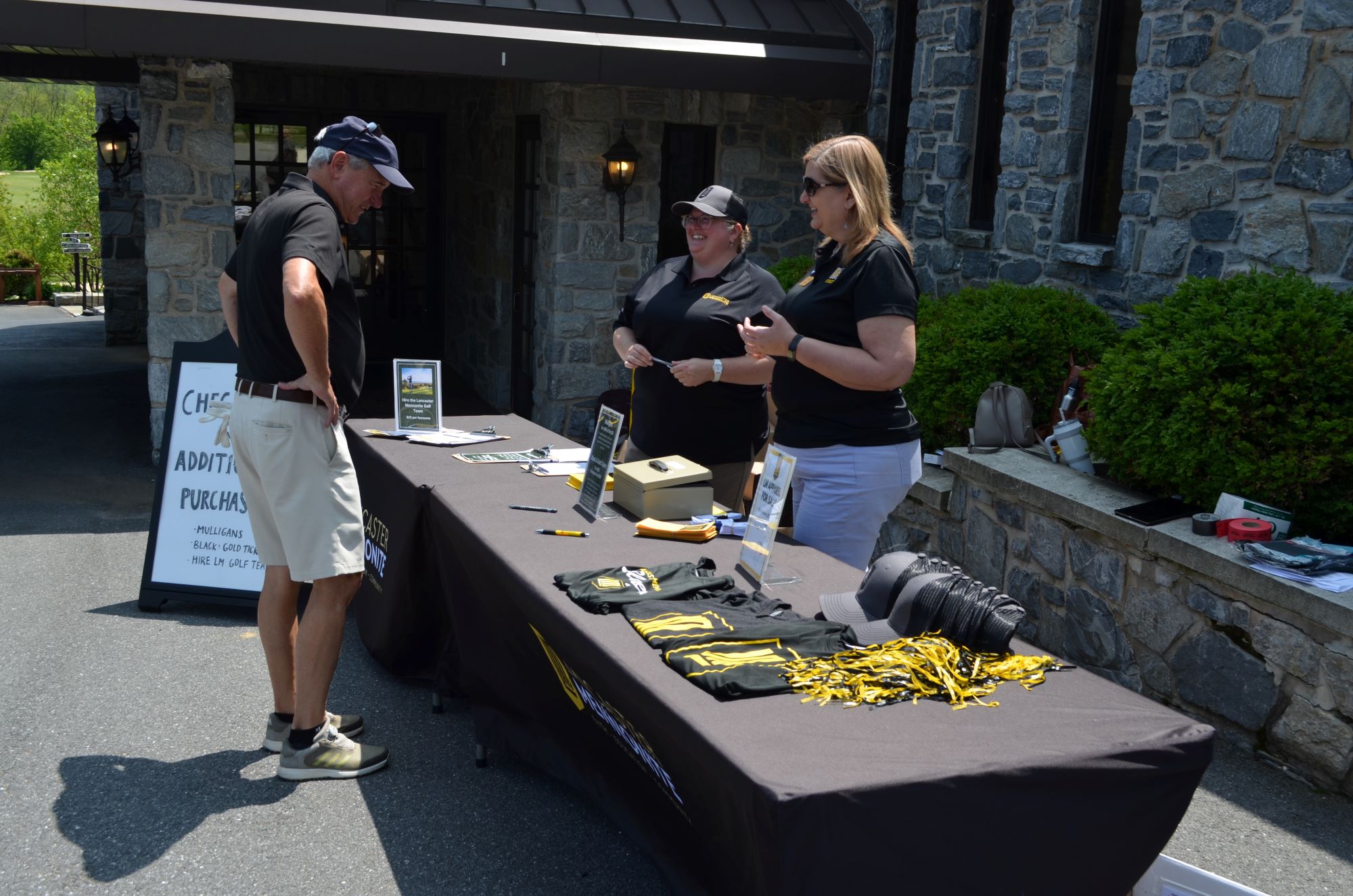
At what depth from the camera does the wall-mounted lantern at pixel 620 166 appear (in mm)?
8008

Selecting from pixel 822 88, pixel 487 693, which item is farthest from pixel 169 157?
pixel 487 693

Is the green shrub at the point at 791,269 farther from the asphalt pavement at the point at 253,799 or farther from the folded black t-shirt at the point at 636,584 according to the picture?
the folded black t-shirt at the point at 636,584

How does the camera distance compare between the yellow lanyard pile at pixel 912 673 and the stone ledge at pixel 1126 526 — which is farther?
the stone ledge at pixel 1126 526

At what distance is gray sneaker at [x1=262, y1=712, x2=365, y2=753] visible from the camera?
3.88 metres

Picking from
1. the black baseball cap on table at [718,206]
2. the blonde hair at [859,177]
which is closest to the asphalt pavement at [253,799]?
the blonde hair at [859,177]

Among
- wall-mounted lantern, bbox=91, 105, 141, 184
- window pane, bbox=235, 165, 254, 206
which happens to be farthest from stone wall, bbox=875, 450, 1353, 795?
wall-mounted lantern, bbox=91, 105, 141, 184

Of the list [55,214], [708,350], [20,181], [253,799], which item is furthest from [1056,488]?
[20,181]

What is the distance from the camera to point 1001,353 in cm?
608

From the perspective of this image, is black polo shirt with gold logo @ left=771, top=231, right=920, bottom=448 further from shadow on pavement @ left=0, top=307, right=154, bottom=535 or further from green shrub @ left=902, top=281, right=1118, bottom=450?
shadow on pavement @ left=0, top=307, right=154, bottom=535

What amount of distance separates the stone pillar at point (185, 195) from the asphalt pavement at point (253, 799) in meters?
2.41

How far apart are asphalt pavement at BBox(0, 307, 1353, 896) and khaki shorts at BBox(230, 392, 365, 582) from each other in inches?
27.6

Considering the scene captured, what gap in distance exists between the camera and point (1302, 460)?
438cm

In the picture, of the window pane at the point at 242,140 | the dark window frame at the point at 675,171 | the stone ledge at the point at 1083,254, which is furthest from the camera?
the window pane at the point at 242,140

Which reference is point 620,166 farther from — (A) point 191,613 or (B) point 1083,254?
(A) point 191,613
